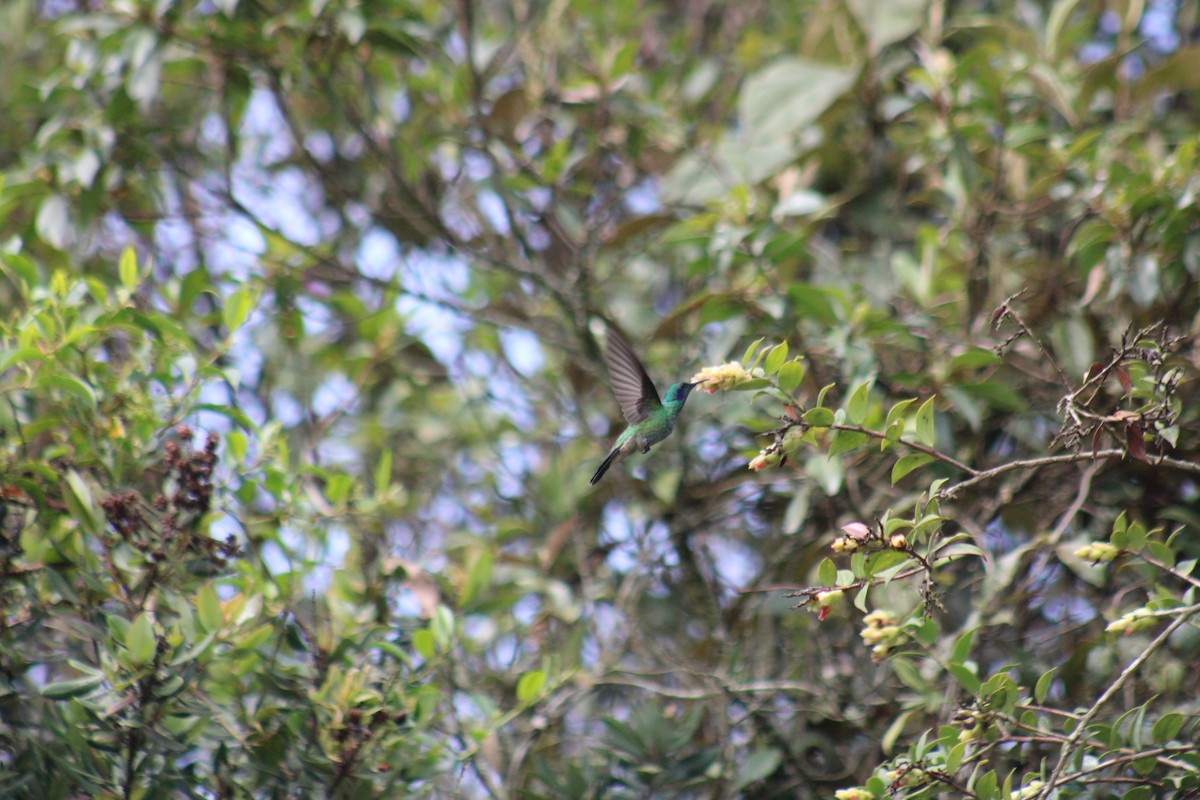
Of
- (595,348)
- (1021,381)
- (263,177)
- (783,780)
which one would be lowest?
(783,780)

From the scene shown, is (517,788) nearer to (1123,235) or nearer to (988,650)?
(988,650)

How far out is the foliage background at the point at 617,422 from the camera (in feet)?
6.92

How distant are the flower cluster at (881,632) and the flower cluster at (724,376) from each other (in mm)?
392

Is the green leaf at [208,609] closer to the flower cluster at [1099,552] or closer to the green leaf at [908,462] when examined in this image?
the green leaf at [908,462]

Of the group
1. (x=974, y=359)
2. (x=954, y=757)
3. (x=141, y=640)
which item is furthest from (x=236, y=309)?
(x=954, y=757)

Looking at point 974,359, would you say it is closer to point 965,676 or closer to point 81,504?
point 965,676

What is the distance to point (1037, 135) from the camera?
2.76 metres

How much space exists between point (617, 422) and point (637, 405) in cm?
93

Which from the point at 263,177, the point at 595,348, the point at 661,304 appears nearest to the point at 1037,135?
the point at 595,348

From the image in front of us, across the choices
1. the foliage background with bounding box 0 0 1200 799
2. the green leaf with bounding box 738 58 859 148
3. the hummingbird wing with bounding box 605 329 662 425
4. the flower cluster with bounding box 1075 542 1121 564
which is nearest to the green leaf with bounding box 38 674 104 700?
the foliage background with bounding box 0 0 1200 799

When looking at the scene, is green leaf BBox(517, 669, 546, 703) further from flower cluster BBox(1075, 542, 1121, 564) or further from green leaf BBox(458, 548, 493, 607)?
flower cluster BBox(1075, 542, 1121, 564)

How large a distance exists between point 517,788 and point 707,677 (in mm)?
489

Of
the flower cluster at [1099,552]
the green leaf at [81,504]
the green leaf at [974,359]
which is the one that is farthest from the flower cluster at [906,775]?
the green leaf at [81,504]

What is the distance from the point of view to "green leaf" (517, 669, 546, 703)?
8.14 ft
